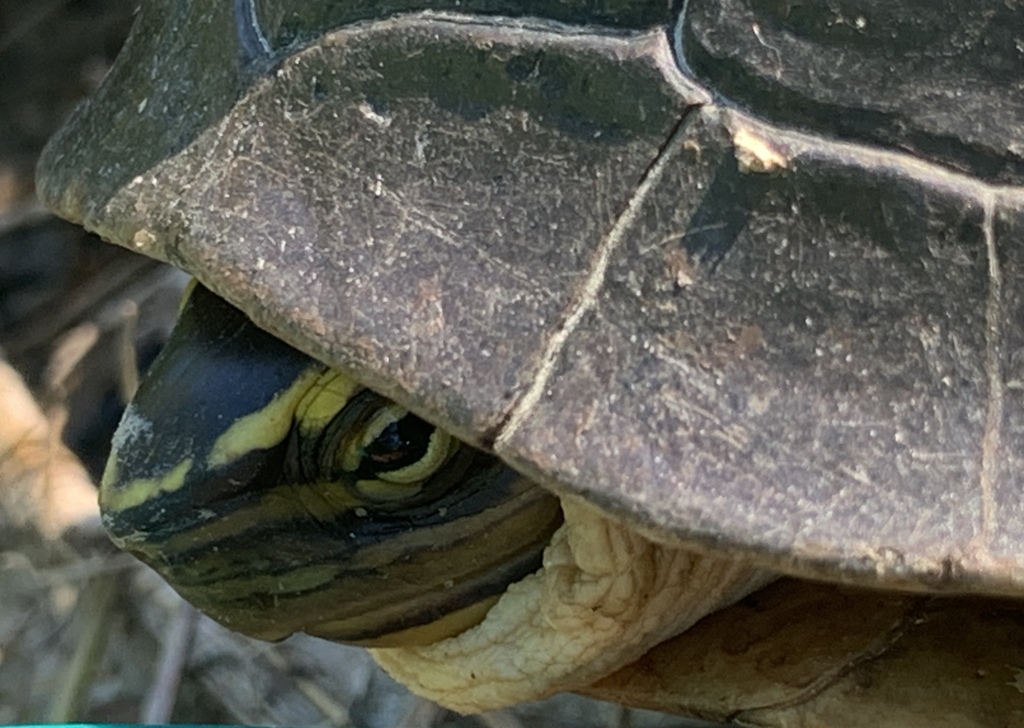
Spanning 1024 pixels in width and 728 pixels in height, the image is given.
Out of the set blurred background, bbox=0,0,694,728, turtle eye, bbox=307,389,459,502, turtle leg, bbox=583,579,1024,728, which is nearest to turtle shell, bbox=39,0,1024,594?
turtle eye, bbox=307,389,459,502

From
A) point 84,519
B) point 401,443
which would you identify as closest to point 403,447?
point 401,443

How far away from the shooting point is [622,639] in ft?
3.16

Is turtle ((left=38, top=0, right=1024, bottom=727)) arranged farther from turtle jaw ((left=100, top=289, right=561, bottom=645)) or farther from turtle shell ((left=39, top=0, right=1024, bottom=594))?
turtle jaw ((left=100, top=289, right=561, bottom=645))

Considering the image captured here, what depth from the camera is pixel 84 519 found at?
1597 millimetres

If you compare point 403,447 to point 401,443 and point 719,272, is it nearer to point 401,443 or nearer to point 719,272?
point 401,443

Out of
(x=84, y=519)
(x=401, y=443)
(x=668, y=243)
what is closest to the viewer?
(x=668, y=243)

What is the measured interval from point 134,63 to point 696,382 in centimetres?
52

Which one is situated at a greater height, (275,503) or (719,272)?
(719,272)

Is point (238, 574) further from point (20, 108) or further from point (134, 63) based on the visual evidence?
point (20, 108)

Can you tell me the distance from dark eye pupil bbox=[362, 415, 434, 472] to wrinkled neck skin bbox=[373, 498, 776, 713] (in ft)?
0.38

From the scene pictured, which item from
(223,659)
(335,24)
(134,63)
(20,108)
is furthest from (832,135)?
(20,108)

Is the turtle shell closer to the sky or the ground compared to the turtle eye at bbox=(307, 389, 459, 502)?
closer to the sky

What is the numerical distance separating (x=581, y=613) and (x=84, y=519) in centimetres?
Answer: 92

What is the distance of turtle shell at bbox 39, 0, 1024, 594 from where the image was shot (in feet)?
2.15
